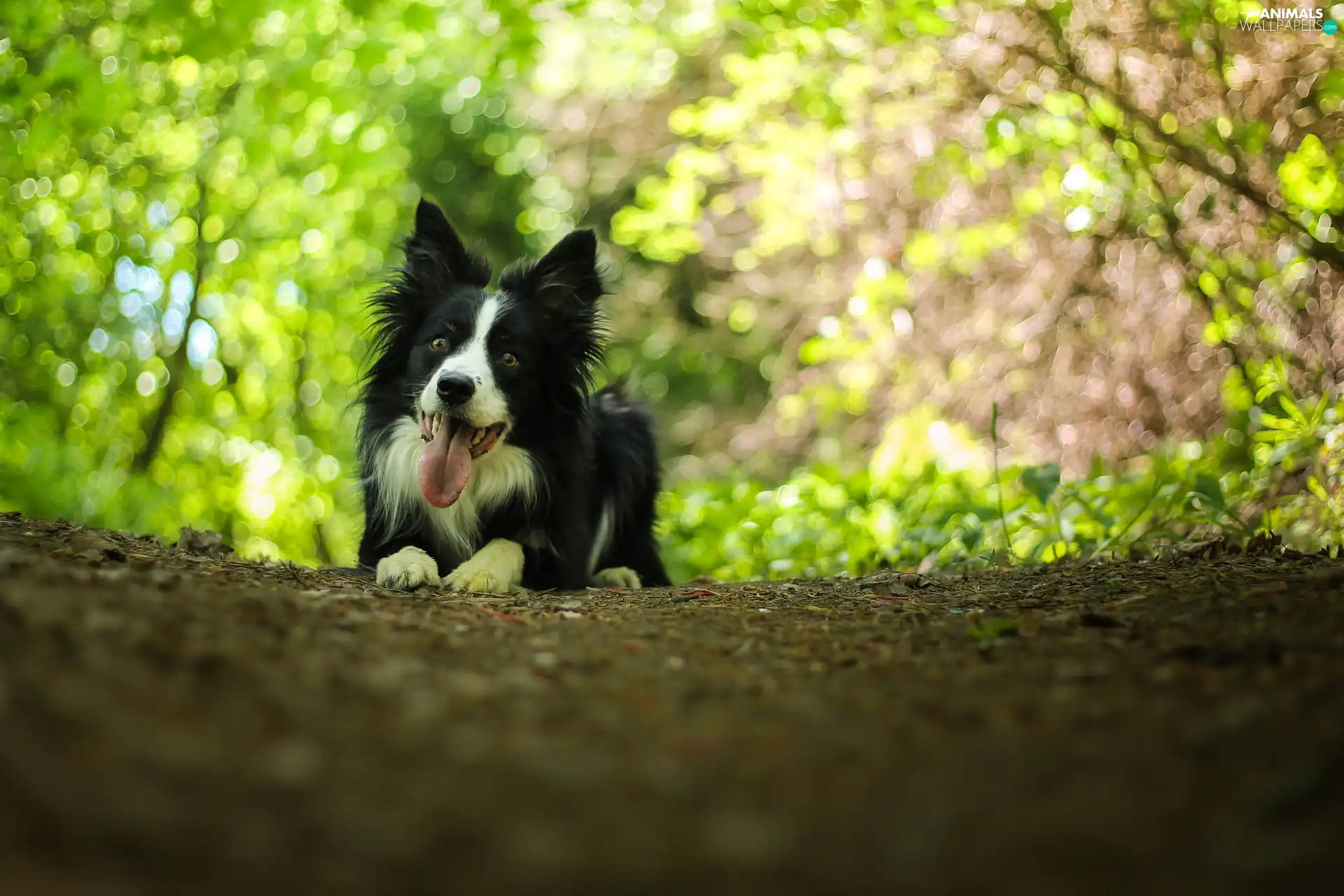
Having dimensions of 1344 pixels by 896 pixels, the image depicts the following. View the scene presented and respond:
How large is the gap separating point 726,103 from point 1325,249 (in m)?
4.28

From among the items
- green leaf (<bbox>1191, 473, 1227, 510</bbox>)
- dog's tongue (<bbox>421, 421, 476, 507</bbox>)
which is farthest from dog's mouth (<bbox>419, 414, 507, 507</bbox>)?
green leaf (<bbox>1191, 473, 1227, 510</bbox>)

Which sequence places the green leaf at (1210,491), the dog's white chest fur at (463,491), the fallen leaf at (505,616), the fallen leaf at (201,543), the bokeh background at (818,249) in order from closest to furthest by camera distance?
the fallen leaf at (505,616) < the fallen leaf at (201,543) < the green leaf at (1210,491) < the dog's white chest fur at (463,491) < the bokeh background at (818,249)

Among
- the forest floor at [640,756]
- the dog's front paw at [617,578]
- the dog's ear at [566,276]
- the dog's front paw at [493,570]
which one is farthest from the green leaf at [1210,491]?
the dog's front paw at [493,570]

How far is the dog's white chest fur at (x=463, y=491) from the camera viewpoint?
4.44 metres

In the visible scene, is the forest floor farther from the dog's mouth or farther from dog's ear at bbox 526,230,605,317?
dog's ear at bbox 526,230,605,317

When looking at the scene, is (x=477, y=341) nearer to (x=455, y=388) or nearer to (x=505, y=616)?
(x=455, y=388)

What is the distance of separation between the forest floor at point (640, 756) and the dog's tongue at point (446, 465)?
74.4 inches

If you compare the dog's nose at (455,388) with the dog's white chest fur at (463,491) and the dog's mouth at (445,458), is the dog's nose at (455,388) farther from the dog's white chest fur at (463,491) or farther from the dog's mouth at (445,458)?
the dog's white chest fur at (463,491)

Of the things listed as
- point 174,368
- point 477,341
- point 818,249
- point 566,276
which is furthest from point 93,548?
point 174,368

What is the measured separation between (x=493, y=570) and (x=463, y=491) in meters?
0.50

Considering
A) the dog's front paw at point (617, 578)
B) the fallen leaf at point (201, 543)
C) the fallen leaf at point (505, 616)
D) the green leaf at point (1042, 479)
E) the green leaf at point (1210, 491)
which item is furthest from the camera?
the dog's front paw at point (617, 578)

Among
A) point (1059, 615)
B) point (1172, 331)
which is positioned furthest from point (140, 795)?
point (1172, 331)

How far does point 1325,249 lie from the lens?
511cm

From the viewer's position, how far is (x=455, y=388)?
409 cm
